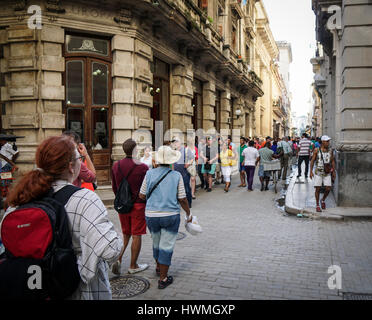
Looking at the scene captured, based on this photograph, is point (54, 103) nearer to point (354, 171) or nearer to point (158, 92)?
point (158, 92)

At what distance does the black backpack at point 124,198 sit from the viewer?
5.13 meters

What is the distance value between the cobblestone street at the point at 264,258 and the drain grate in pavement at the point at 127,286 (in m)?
0.11

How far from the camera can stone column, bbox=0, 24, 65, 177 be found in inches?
394

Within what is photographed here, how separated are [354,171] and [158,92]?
8.22m

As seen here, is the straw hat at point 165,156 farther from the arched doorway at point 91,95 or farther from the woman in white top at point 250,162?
the woman in white top at point 250,162

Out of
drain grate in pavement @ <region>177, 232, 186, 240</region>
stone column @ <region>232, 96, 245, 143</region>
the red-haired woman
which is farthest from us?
stone column @ <region>232, 96, 245, 143</region>

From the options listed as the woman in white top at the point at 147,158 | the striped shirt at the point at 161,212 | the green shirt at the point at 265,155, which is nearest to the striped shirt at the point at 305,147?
the green shirt at the point at 265,155

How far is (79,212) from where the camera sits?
89.8 inches

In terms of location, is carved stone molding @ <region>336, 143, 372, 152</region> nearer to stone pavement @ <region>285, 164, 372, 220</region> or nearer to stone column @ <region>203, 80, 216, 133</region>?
stone pavement @ <region>285, 164, 372, 220</region>

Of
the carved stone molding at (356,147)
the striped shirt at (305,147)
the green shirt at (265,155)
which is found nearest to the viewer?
the carved stone molding at (356,147)

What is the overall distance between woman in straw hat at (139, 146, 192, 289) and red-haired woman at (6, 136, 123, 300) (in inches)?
87.3

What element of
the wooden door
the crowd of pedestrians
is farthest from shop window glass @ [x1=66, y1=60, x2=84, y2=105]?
the crowd of pedestrians

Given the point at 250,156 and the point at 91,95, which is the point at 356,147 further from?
the point at 91,95

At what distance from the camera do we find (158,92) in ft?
47.8
